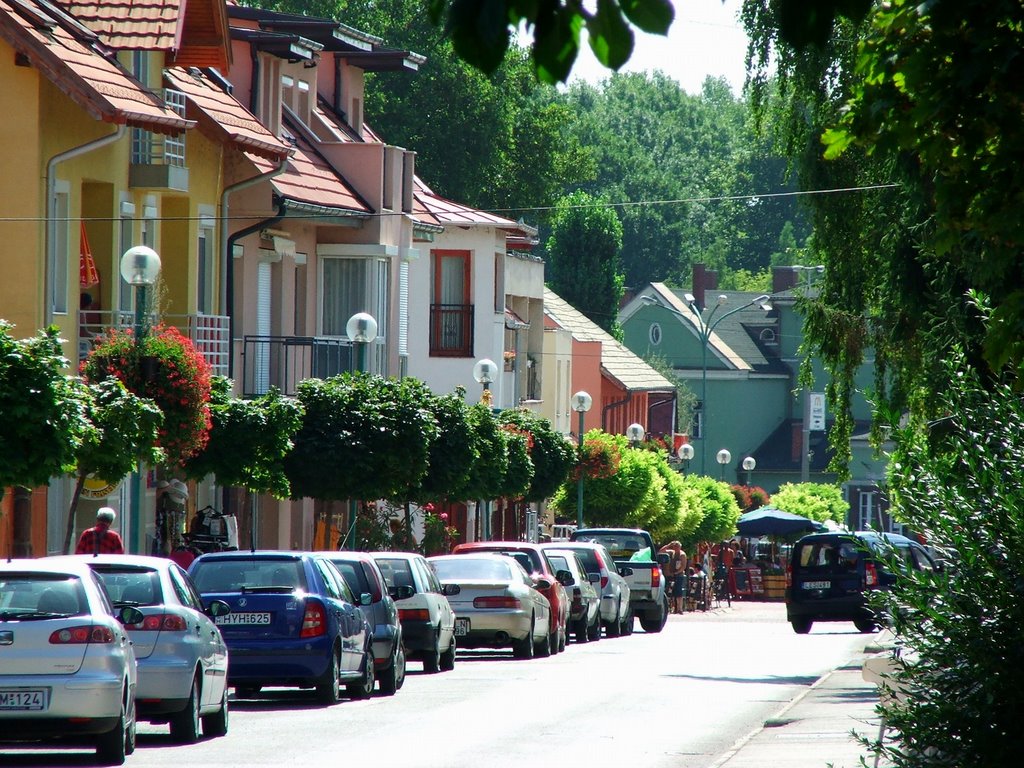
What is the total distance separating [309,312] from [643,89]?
279 feet

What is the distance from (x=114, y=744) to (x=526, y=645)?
14.9 meters

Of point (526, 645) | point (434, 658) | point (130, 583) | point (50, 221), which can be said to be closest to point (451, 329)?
point (526, 645)

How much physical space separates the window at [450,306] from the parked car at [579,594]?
13.8 metres

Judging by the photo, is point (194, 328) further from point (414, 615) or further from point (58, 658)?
point (58, 658)

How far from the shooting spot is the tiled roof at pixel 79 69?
79.7 feet

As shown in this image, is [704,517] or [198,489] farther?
[704,517]

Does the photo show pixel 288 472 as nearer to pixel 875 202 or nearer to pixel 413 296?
pixel 875 202

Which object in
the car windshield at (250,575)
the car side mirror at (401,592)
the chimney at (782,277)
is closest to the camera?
the car windshield at (250,575)

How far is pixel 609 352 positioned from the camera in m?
76.7

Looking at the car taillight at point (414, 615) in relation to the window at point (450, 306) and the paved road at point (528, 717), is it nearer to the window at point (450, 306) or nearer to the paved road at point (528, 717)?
the paved road at point (528, 717)

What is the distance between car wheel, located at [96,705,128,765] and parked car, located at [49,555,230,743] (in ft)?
3.86

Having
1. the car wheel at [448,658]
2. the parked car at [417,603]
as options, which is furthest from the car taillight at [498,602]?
the parked car at [417,603]

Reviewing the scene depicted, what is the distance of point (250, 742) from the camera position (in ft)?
51.9

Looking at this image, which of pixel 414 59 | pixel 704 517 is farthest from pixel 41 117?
pixel 704 517
